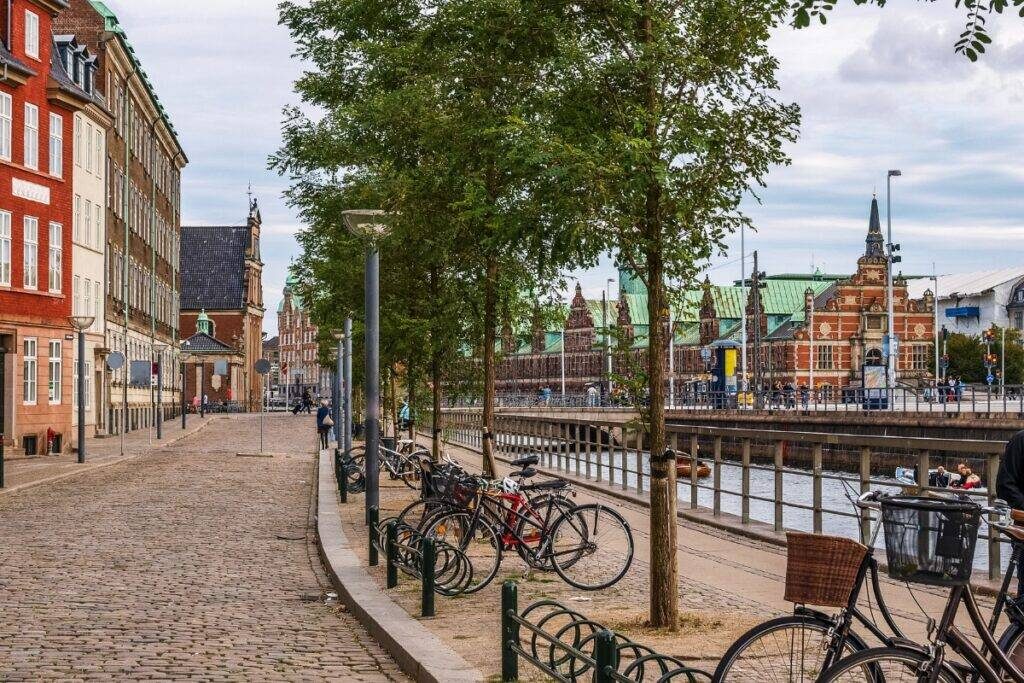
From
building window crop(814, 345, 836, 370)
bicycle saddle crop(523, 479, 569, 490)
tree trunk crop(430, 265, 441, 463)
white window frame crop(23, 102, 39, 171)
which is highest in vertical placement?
white window frame crop(23, 102, 39, 171)

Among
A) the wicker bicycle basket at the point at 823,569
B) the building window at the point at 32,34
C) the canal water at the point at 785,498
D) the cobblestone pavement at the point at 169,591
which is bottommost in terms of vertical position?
the canal water at the point at 785,498

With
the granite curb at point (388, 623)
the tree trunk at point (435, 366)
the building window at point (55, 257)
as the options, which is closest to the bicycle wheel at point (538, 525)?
the granite curb at point (388, 623)

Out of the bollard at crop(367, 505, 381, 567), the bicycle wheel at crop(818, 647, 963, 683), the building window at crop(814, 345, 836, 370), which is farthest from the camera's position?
the building window at crop(814, 345, 836, 370)

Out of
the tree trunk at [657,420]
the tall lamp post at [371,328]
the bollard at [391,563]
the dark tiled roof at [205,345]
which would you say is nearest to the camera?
the tree trunk at [657,420]

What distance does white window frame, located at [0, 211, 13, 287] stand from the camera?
41.0m

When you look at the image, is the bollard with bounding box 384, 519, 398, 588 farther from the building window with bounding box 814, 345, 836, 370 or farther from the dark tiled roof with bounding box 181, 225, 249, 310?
the building window with bounding box 814, 345, 836, 370

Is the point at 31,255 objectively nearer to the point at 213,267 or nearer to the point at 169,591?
the point at 169,591

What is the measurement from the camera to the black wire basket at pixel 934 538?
5.90 metres

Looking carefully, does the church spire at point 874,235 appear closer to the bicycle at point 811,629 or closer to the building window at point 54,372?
the building window at point 54,372

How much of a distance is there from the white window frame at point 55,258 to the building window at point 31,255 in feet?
2.52

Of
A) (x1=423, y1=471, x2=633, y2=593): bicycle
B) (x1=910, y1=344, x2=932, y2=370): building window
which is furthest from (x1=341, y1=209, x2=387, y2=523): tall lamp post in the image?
(x1=910, y1=344, x2=932, y2=370): building window

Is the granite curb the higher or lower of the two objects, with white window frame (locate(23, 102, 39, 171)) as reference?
lower

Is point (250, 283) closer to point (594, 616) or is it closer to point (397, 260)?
point (397, 260)

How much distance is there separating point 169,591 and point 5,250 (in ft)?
96.3
